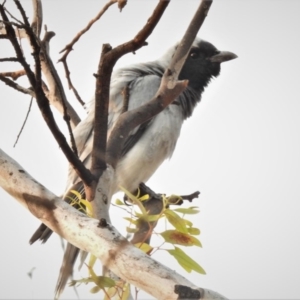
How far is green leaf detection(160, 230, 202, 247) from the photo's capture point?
2.08 metres

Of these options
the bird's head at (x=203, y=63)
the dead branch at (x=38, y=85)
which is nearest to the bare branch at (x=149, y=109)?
the dead branch at (x=38, y=85)

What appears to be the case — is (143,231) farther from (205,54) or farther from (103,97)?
(205,54)

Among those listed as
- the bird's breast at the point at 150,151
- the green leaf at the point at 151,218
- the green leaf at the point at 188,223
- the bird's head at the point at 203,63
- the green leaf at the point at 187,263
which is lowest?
the green leaf at the point at 187,263

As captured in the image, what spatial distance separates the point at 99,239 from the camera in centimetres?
200

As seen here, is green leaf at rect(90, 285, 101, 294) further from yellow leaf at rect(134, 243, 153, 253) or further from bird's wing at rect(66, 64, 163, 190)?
bird's wing at rect(66, 64, 163, 190)

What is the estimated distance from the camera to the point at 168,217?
2.10 metres

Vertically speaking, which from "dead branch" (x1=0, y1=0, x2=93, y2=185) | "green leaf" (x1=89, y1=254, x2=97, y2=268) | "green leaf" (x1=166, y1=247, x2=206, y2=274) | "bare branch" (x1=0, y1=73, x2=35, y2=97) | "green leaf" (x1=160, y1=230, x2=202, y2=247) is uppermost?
"bare branch" (x1=0, y1=73, x2=35, y2=97)

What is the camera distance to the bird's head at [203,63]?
231 inches

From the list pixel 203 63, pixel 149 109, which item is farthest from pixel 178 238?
pixel 203 63

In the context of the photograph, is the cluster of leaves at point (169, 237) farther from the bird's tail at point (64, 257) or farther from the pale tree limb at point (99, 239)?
the bird's tail at point (64, 257)

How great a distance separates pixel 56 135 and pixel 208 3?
68 centimetres

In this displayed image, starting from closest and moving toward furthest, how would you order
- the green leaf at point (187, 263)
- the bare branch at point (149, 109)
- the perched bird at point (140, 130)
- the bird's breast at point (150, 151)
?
the green leaf at point (187, 263)
the bare branch at point (149, 109)
the perched bird at point (140, 130)
the bird's breast at point (150, 151)

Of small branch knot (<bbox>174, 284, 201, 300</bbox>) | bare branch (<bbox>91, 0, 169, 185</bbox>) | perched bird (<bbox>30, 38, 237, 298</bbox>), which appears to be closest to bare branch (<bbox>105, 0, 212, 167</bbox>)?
bare branch (<bbox>91, 0, 169, 185</bbox>)

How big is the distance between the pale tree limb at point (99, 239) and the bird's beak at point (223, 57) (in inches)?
151
